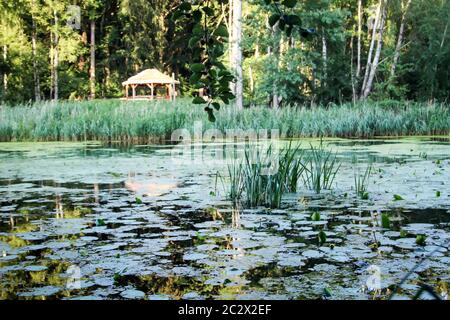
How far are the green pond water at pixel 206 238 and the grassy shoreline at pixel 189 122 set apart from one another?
5312 millimetres

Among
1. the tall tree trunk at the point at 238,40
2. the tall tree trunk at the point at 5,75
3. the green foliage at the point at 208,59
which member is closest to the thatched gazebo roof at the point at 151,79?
the tall tree trunk at the point at 5,75

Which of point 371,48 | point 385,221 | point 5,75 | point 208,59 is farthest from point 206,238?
point 5,75

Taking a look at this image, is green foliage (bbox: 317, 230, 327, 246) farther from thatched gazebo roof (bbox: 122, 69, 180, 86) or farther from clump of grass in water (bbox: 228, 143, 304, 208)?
thatched gazebo roof (bbox: 122, 69, 180, 86)

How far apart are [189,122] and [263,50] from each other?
1090 centimetres

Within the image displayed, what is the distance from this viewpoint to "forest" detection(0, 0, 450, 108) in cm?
1827

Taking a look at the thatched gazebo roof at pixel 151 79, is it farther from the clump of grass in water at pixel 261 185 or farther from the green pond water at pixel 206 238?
the clump of grass in water at pixel 261 185

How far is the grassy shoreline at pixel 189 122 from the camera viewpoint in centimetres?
1290

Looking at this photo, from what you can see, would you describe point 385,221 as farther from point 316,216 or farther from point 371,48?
point 371,48

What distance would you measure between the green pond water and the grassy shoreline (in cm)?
531

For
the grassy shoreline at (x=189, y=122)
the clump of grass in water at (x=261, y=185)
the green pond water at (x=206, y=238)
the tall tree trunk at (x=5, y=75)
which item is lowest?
the green pond water at (x=206, y=238)

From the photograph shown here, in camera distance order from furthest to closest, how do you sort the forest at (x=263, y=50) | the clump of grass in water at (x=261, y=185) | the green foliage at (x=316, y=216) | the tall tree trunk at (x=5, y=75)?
the tall tree trunk at (x=5, y=75) < the forest at (x=263, y=50) < the clump of grass in water at (x=261, y=185) < the green foliage at (x=316, y=216)

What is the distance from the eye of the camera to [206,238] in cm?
414
